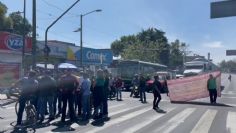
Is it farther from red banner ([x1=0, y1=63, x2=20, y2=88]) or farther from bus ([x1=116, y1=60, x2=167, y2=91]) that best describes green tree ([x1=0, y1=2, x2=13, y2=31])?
red banner ([x1=0, y1=63, x2=20, y2=88])

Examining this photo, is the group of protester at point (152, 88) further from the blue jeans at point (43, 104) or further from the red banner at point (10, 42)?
the red banner at point (10, 42)

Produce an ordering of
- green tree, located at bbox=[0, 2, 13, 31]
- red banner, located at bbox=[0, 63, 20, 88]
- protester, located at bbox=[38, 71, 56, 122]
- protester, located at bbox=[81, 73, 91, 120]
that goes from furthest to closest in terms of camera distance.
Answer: green tree, located at bbox=[0, 2, 13, 31] < red banner, located at bbox=[0, 63, 20, 88] < protester, located at bbox=[81, 73, 91, 120] < protester, located at bbox=[38, 71, 56, 122]

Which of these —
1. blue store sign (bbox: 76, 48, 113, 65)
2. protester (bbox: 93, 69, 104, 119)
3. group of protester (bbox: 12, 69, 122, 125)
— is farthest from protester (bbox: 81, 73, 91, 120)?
blue store sign (bbox: 76, 48, 113, 65)

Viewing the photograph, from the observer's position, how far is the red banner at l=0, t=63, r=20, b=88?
33.2 m

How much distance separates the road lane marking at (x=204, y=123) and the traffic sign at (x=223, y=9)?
11.5ft

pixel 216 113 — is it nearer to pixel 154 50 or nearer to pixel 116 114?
pixel 116 114

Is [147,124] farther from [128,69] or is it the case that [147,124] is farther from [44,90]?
[128,69]

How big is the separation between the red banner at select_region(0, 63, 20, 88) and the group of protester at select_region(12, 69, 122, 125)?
1691cm

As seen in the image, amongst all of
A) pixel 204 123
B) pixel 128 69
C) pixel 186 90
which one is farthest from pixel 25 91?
pixel 128 69

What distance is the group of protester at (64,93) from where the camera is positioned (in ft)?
45.3

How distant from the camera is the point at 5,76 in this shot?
33750 mm

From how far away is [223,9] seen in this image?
482 inches

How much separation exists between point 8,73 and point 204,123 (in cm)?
2252

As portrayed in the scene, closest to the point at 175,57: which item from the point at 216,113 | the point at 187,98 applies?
the point at 187,98
